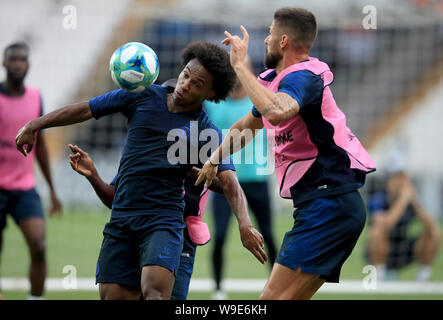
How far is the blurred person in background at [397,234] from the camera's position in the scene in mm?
9711

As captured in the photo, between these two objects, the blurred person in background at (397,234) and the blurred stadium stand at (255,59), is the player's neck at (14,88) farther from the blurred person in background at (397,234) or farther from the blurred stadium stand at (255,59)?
the blurred stadium stand at (255,59)

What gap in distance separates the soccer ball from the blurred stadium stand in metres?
9.43

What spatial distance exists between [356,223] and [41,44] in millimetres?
14288

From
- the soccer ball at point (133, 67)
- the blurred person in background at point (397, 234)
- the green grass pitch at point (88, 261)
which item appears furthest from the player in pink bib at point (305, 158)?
the blurred person in background at point (397, 234)

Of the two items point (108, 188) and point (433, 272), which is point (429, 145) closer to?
point (433, 272)

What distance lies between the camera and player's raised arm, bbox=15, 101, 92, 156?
175 inches

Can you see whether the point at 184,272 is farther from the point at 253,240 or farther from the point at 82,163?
the point at 82,163

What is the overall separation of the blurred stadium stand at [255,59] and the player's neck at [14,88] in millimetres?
7078

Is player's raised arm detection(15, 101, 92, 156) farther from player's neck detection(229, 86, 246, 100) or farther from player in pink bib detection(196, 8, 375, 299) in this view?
player's neck detection(229, 86, 246, 100)

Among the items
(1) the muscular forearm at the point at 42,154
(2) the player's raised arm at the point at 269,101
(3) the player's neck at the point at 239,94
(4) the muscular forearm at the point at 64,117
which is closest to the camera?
(2) the player's raised arm at the point at 269,101

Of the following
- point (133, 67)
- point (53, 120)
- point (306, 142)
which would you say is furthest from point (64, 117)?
point (306, 142)

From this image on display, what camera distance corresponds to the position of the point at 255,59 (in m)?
16.3
